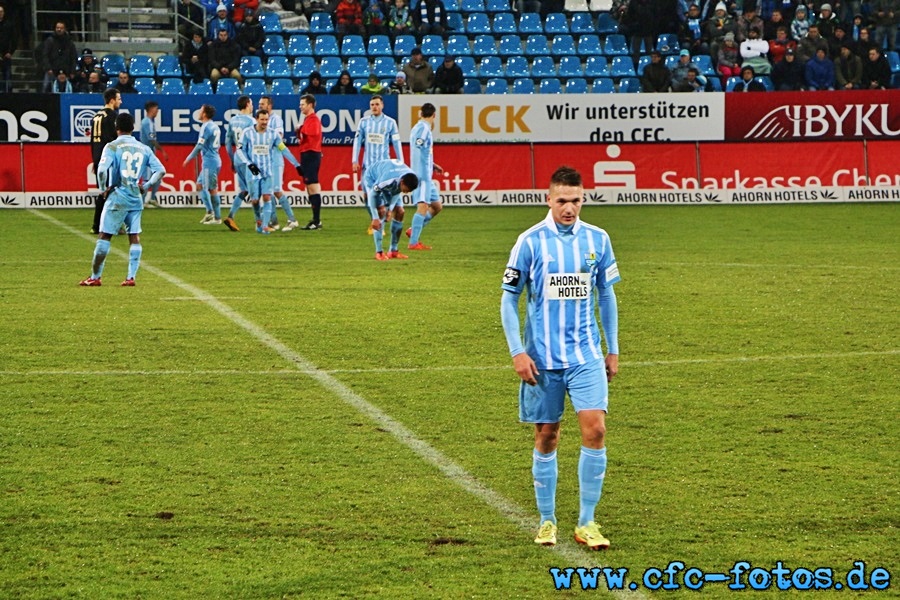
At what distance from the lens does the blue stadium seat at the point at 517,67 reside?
33.2 metres

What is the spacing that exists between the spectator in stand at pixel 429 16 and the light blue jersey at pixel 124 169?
19069 mm

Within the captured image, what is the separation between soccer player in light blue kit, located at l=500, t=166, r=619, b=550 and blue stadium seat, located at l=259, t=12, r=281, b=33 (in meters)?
27.9

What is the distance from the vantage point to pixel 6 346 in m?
11.7

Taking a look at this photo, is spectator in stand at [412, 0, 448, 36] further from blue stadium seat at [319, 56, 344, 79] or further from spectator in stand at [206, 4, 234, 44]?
spectator in stand at [206, 4, 234, 44]

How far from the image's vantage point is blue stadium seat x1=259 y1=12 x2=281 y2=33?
33219 millimetres

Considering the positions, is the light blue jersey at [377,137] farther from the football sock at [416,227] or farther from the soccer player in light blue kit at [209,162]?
the soccer player in light blue kit at [209,162]

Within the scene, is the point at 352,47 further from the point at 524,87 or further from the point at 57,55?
the point at 57,55

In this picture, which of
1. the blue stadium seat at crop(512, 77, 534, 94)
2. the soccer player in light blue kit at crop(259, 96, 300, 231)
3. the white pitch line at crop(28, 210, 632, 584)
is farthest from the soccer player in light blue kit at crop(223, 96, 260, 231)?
the blue stadium seat at crop(512, 77, 534, 94)

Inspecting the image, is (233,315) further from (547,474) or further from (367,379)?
(547,474)

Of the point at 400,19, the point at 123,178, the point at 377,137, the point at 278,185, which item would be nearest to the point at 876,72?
the point at 400,19

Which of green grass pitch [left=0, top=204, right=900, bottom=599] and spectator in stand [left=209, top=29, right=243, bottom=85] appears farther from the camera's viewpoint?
spectator in stand [left=209, top=29, right=243, bottom=85]

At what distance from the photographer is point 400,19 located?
33.3 m

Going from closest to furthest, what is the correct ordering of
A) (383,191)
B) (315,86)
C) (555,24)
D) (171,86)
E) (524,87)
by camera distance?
(383,191) → (315,86) → (171,86) → (524,87) → (555,24)

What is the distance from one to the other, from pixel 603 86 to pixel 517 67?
214 centimetres
